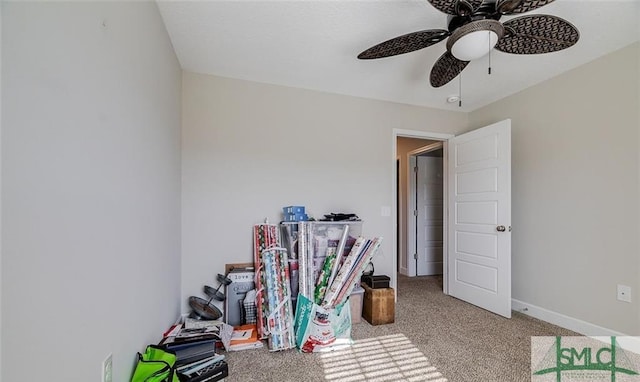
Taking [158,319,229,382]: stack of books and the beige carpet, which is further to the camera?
the beige carpet

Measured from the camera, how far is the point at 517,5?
138 centimetres

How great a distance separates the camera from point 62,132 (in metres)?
0.84

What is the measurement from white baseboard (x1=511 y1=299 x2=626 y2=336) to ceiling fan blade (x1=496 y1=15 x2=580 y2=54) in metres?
2.33

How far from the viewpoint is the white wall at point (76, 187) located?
2.19ft

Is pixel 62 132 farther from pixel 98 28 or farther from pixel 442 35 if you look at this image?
pixel 442 35

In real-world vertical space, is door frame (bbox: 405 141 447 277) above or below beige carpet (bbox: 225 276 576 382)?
above

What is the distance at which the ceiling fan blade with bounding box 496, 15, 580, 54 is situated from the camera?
1.42 meters

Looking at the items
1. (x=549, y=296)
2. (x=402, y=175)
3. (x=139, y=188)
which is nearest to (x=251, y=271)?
(x=139, y=188)

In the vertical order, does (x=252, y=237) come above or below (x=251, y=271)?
above

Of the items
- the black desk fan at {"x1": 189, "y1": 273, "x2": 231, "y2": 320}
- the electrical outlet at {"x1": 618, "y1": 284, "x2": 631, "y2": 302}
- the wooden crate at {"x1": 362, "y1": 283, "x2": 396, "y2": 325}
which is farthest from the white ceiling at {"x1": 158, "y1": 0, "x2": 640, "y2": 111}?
the wooden crate at {"x1": 362, "y1": 283, "x2": 396, "y2": 325}

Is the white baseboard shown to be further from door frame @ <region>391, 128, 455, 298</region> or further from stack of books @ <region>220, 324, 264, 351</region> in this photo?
stack of books @ <region>220, 324, 264, 351</region>

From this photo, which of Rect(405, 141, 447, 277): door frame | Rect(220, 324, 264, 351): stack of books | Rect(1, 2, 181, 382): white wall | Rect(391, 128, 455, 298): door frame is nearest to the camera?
Rect(1, 2, 181, 382): white wall

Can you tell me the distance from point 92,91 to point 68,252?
58 cm

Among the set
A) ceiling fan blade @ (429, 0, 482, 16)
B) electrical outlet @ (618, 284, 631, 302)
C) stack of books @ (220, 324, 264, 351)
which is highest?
ceiling fan blade @ (429, 0, 482, 16)
